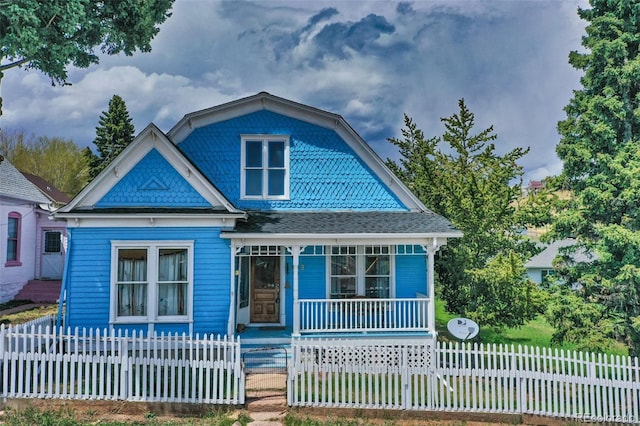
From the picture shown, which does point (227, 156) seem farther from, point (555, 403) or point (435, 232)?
point (555, 403)

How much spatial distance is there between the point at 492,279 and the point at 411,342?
9.62 ft

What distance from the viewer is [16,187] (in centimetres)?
1848

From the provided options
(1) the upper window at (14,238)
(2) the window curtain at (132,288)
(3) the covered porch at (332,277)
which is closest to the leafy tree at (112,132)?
(1) the upper window at (14,238)

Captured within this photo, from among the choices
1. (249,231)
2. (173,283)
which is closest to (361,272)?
(249,231)

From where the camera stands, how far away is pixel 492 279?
35.0ft

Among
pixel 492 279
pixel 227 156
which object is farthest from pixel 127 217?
pixel 492 279

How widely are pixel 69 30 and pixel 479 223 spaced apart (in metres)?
12.3

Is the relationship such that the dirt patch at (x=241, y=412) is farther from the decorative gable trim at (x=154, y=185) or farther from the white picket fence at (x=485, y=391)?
the decorative gable trim at (x=154, y=185)

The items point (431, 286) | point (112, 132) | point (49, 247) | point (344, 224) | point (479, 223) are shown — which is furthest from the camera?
point (112, 132)

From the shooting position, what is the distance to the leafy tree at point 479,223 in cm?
1074

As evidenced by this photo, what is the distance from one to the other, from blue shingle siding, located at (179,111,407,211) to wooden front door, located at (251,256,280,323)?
66.7 inches

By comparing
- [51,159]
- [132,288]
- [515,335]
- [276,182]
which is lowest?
[515,335]

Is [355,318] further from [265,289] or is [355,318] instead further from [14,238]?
[14,238]

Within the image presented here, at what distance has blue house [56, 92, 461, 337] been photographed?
387 inches
